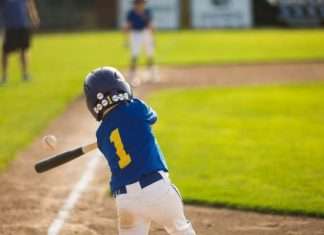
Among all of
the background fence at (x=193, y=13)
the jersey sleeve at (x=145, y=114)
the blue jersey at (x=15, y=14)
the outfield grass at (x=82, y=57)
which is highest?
the jersey sleeve at (x=145, y=114)

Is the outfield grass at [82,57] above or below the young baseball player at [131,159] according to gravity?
below

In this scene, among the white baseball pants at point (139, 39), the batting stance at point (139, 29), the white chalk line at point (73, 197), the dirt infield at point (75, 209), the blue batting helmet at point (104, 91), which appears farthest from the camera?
the white baseball pants at point (139, 39)

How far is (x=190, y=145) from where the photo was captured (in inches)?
394

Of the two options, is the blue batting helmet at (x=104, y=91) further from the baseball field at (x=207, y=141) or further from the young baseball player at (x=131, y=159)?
the baseball field at (x=207, y=141)

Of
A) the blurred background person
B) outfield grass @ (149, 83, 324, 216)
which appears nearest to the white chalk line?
outfield grass @ (149, 83, 324, 216)

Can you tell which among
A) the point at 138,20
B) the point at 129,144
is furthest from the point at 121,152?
the point at 138,20

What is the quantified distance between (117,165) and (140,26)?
1333cm

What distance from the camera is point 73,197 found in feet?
24.7

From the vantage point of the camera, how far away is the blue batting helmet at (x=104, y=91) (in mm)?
4648

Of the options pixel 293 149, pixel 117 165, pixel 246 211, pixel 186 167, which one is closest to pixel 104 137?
pixel 117 165

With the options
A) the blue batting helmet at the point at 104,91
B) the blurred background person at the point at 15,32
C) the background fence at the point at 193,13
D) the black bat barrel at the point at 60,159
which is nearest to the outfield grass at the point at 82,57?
the blurred background person at the point at 15,32

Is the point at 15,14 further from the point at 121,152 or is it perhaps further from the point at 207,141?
the point at 121,152

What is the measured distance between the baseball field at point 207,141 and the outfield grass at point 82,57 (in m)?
0.06

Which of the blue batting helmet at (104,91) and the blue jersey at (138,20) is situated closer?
the blue batting helmet at (104,91)
